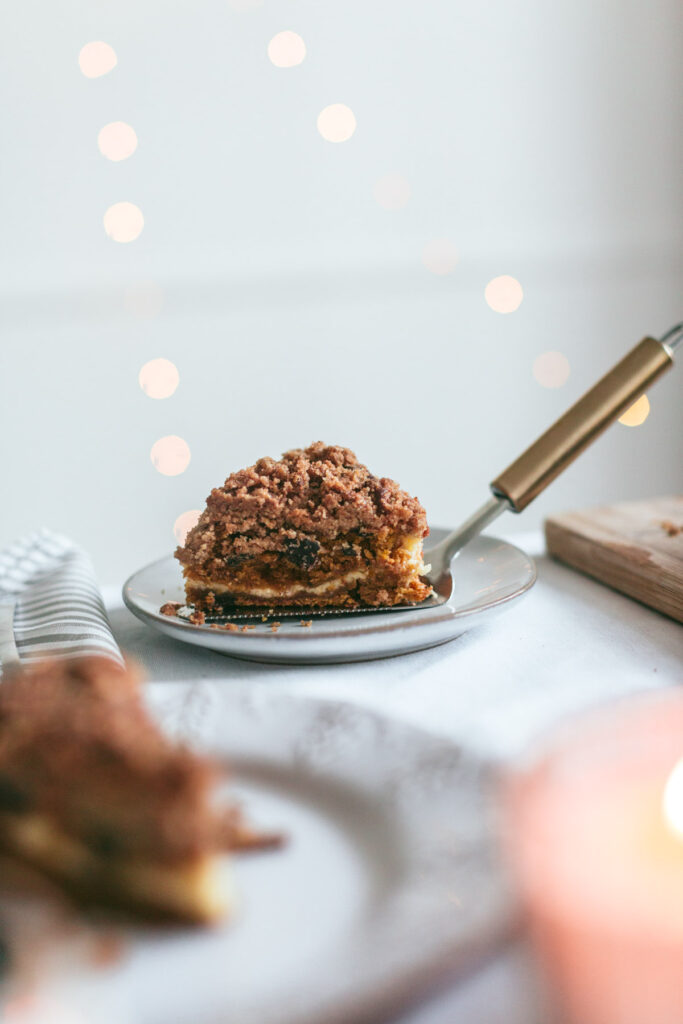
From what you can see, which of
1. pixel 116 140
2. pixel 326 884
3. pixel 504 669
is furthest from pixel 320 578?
pixel 116 140

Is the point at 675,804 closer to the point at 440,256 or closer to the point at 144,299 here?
the point at 144,299

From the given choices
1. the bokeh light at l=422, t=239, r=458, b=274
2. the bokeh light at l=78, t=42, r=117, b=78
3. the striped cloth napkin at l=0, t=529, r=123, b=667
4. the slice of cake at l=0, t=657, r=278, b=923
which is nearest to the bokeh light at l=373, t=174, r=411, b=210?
the bokeh light at l=422, t=239, r=458, b=274

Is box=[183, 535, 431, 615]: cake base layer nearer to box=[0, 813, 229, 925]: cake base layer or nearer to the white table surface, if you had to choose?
the white table surface

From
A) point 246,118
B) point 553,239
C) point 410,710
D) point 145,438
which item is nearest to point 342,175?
point 246,118

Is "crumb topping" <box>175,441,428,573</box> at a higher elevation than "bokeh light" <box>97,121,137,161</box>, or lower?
lower

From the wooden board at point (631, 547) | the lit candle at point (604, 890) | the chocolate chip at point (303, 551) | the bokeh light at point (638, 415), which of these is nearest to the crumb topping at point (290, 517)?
the chocolate chip at point (303, 551)

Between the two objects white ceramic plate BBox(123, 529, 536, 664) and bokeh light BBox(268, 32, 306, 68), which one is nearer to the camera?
white ceramic plate BBox(123, 529, 536, 664)

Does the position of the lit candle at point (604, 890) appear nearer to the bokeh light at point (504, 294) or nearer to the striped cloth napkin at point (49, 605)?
the striped cloth napkin at point (49, 605)
